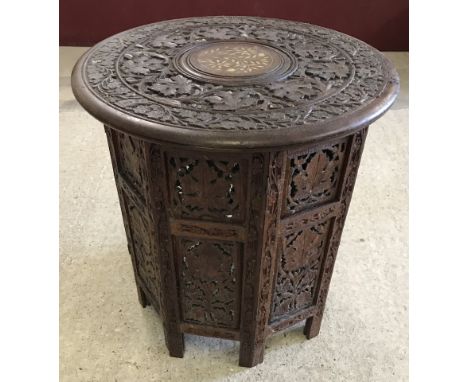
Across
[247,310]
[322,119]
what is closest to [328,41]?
[322,119]

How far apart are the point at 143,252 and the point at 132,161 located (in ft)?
1.20

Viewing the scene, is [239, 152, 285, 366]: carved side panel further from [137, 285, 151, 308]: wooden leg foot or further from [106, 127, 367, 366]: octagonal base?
[137, 285, 151, 308]: wooden leg foot

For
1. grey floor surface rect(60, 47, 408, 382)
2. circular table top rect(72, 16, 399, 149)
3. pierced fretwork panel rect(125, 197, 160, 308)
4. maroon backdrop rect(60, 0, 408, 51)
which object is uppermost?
circular table top rect(72, 16, 399, 149)

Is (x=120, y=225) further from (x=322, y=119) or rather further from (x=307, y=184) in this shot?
(x=322, y=119)

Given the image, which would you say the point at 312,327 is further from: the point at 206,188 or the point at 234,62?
the point at 234,62

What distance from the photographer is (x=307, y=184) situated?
127 centimetres

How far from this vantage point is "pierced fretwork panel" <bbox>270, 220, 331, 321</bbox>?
1.39m

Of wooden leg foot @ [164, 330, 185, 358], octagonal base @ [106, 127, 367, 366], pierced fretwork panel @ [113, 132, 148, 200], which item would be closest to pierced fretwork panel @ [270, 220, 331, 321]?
octagonal base @ [106, 127, 367, 366]

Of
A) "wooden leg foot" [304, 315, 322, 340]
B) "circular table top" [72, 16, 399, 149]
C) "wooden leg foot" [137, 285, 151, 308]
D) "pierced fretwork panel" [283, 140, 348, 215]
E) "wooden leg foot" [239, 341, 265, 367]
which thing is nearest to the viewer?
"circular table top" [72, 16, 399, 149]

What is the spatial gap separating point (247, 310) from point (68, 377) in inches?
25.8

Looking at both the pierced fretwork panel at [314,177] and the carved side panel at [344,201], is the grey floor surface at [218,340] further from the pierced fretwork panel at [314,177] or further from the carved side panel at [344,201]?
the pierced fretwork panel at [314,177]

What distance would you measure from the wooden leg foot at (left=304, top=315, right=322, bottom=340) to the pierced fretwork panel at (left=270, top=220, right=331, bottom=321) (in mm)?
87

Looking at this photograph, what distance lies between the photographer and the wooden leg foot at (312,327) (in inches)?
66.1

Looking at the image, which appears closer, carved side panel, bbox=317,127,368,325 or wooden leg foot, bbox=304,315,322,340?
carved side panel, bbox=317,127,368,325
